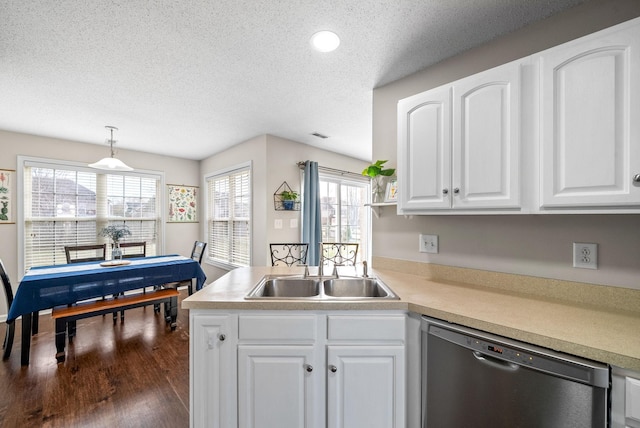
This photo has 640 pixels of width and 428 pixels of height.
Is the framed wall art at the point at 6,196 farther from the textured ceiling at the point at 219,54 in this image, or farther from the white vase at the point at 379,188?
the white vase at the point at 379,188

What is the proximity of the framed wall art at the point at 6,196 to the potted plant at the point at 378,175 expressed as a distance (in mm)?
4446

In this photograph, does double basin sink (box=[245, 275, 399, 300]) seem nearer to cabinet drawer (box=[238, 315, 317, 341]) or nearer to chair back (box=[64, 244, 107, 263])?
cabinet drawer (box=[238, 315, 317, 341])

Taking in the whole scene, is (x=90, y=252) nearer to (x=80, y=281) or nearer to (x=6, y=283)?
(x=6, y=283)

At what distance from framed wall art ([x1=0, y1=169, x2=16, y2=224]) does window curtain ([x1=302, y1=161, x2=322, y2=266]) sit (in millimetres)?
3718

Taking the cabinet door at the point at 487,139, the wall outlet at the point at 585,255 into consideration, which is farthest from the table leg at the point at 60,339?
the wall outlet at the point at 585,255

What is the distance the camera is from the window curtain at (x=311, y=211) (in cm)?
375

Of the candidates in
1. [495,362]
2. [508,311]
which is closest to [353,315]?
[495,362]

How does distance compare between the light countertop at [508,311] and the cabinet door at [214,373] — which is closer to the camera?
the light countertop at [508,311]

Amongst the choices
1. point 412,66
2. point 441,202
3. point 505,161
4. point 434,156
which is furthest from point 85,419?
point 412,66

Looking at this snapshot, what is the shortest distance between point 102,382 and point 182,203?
10.6 feet

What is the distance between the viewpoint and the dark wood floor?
1718 mm

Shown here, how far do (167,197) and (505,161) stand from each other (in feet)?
16.1

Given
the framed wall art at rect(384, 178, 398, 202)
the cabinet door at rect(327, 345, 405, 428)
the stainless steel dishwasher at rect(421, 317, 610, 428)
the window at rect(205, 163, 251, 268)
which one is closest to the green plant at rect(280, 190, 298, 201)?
the window at rect(205, 163, 251, 268)

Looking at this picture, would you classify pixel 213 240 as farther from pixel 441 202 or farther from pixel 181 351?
pixel 441 202
